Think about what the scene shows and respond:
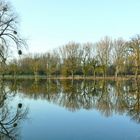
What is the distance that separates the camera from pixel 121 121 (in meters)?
13.8

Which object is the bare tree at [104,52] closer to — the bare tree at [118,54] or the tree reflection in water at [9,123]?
the bare tree at [118,54]

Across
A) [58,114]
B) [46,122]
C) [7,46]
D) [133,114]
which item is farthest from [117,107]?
[7,46]

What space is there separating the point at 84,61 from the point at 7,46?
45.8 metres

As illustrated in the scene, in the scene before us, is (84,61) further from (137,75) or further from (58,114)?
(58,114)

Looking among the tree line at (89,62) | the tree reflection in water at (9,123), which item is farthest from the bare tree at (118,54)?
the tree reflection in water at (9,123)

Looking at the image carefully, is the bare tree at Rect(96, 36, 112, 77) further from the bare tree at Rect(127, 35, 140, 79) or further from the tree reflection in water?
the tree reflection in water

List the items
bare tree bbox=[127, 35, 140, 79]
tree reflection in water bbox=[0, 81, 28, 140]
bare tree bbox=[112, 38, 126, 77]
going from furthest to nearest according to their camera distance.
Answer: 1. bare tree bbox=[112, 38, 126, 77]
2. bare tree bbox=[127, 35, 140, 79]
3. tree reflection in water bbox=[0, 81, 28, 140]

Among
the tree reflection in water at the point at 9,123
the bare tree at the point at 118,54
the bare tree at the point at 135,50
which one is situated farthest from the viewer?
the bare tree at the point at 118,54

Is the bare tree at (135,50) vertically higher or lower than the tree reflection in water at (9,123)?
higher

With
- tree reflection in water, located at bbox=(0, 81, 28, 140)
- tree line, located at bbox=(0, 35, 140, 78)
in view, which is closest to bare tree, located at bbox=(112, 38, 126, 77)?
tree line, located at bbox=(0, 35, 140, 78)

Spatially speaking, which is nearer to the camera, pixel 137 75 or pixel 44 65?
pixel 137 75

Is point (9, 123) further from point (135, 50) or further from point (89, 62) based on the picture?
point (89, 62)

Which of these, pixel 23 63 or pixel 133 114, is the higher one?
pixel 23 63

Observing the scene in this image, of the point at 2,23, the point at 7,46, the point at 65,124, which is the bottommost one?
the point at 65,124
